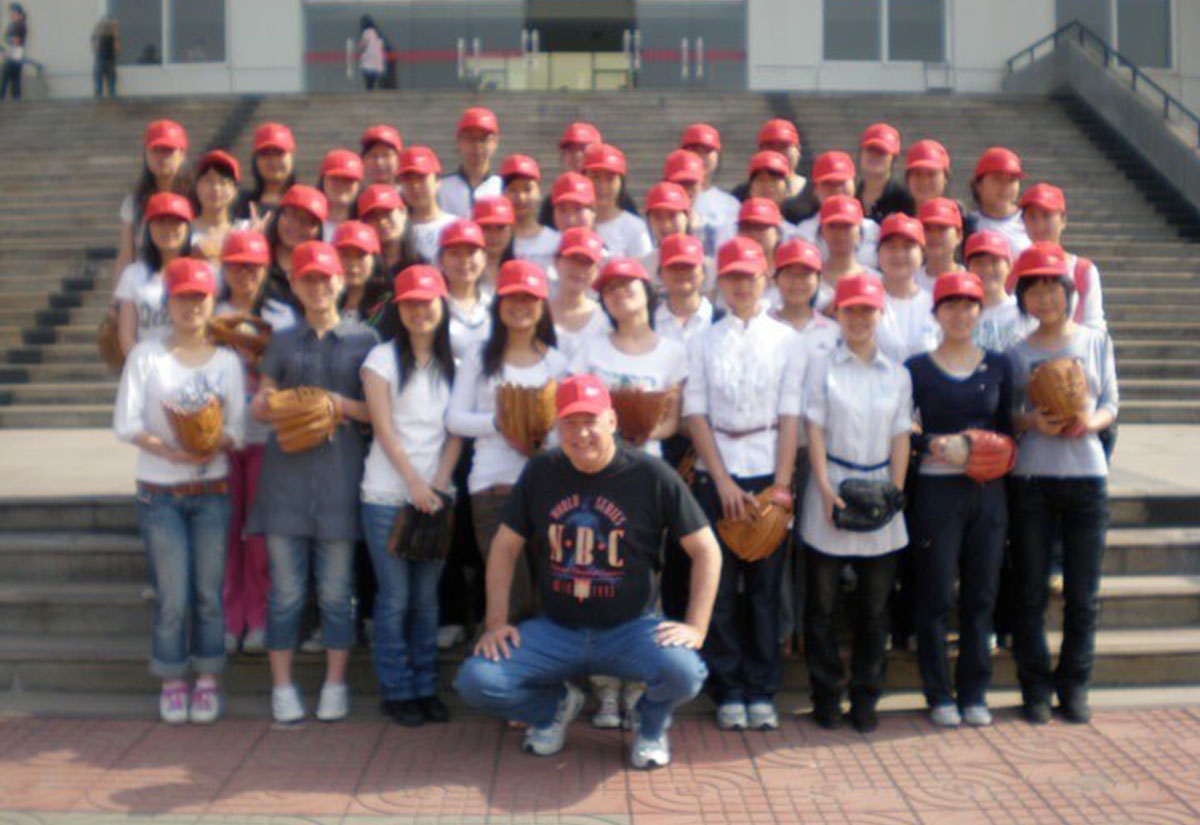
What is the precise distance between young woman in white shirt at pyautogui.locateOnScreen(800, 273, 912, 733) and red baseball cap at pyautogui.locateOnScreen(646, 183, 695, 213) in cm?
123

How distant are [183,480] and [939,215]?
3603 millimetres

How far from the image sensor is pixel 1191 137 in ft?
56.5

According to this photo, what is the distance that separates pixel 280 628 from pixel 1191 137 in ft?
51.0

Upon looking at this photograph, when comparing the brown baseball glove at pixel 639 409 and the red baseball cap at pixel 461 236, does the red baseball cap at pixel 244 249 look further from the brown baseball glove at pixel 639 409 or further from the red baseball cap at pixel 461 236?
the brown baseball glove at pixel 639 409

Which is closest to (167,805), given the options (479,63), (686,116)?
(686,116)

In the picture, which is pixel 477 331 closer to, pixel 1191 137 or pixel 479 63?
pixel 1191 137

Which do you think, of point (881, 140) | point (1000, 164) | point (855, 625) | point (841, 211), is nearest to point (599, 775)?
point (855, 625)

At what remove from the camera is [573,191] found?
20.8 ft

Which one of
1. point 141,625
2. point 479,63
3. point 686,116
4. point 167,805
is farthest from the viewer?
point 479,63

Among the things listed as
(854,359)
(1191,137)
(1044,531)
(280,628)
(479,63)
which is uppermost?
(479,63)

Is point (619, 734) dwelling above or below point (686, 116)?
below

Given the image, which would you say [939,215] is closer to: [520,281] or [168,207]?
[520,281]

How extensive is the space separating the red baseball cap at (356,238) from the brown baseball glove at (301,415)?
0.69 m

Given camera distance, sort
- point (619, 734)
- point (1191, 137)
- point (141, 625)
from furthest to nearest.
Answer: point (1191, 137), point (141, 625), point (619, 734)
